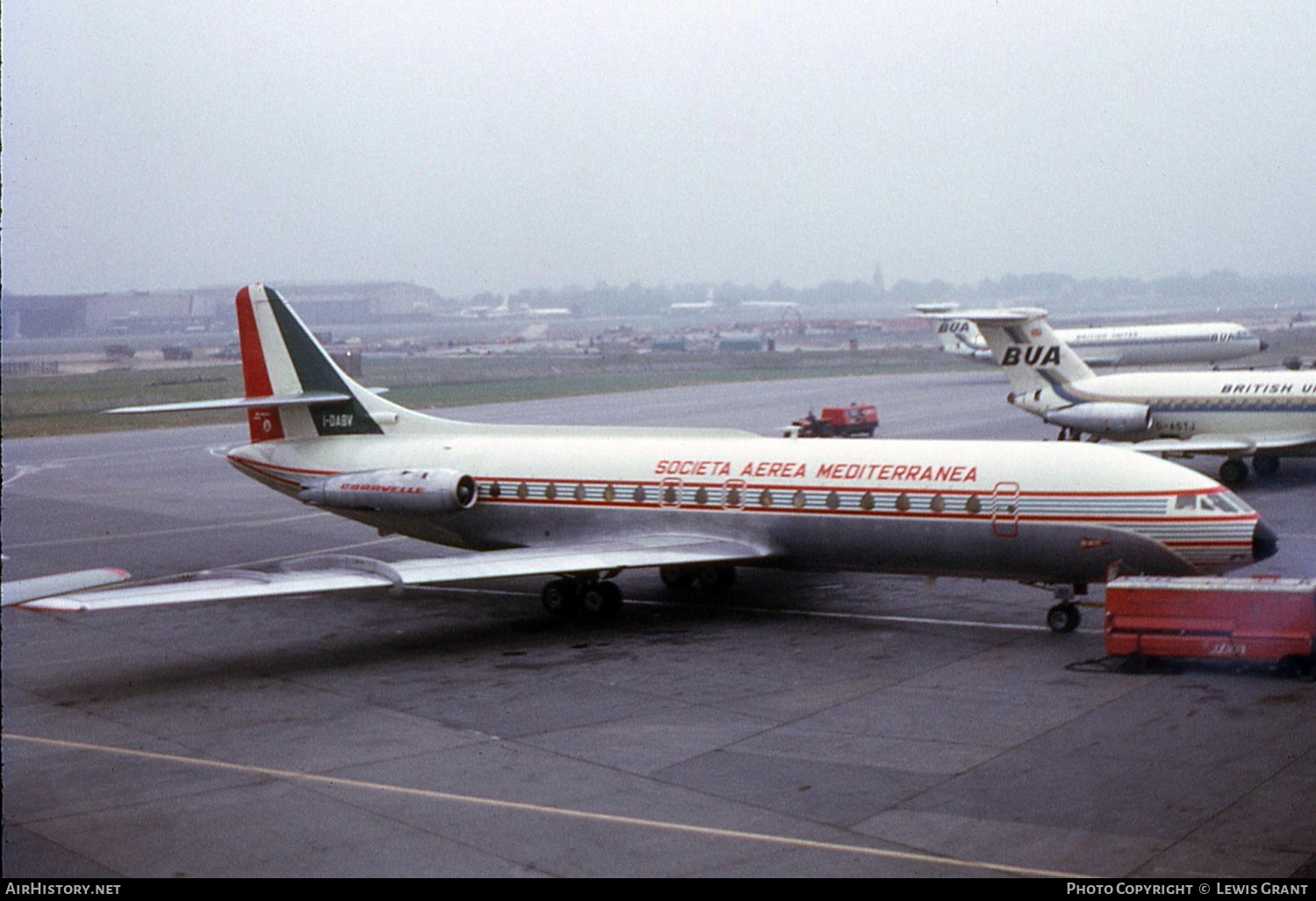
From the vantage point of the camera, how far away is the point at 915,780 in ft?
49.5

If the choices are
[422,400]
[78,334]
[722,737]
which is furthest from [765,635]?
[422,400]

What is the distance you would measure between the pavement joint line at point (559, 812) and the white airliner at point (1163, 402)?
29.7 m

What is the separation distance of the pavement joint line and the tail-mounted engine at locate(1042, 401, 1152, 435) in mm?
33205

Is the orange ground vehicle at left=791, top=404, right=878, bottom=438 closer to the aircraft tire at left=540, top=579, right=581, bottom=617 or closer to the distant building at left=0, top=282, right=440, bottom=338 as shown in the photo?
the distant building at left=0, top=282, right=440, bottom=338

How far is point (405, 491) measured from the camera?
87.8 feet

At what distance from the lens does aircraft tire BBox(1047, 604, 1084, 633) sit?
22.6 m

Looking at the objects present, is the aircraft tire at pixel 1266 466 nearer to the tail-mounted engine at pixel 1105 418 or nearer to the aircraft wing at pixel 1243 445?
the aircraft wing at pixel 1243 445

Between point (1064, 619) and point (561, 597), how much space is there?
908 centimetres

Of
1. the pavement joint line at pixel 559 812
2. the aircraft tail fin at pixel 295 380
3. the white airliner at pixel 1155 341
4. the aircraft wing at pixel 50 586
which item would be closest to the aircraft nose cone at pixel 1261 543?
the pavement joint line at pixel 559 812

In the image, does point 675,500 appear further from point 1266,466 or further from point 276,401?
point 1266,466

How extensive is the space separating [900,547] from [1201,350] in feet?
120

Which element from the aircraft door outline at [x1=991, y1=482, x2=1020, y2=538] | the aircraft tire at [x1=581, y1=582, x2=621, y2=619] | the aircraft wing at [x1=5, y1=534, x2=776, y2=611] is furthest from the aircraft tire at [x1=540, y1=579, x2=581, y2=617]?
the aircraft door outline at [x1=991, y1=482, x2=1020, y2=538]

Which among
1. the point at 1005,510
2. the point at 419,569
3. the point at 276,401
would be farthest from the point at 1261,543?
the point at 276,401

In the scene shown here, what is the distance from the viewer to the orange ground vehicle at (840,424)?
52.3 metres
